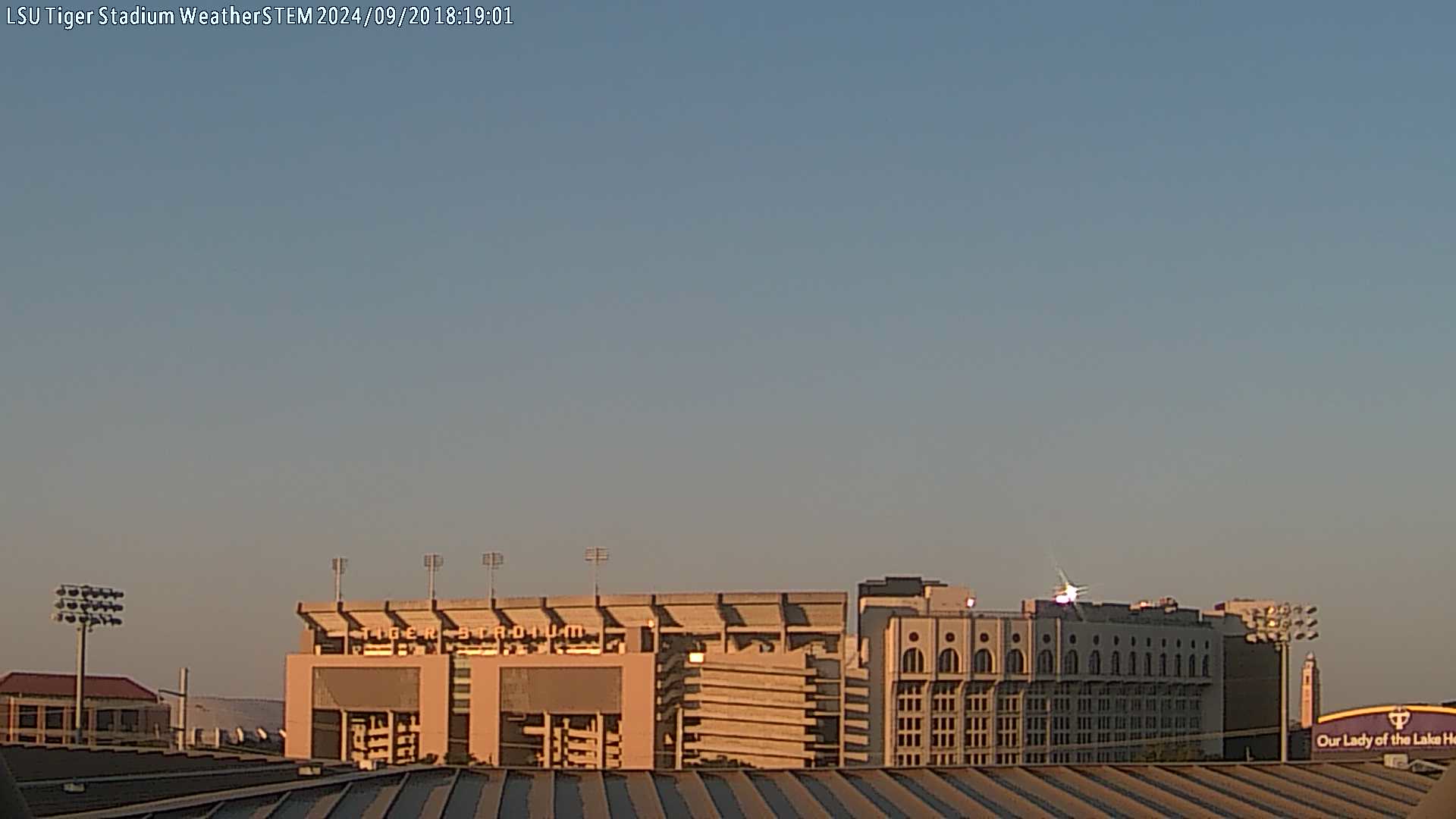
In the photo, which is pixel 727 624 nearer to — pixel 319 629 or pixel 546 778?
pixel 319 629

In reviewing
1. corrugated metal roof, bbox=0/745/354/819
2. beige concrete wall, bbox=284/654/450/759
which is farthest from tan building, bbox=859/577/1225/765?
corrugated metal roof, bbox=0/745/354/819

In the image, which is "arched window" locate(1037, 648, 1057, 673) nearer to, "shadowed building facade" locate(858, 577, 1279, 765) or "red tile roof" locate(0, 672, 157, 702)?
"shadowed building facade" locate(858, 577, 1279, 765)

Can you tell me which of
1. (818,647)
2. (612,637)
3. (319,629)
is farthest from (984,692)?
(319,629)

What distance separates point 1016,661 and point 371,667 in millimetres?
41135

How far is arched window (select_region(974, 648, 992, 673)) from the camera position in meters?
90.1

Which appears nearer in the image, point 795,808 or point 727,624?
point 795,808

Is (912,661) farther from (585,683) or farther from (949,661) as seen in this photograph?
(585,683)

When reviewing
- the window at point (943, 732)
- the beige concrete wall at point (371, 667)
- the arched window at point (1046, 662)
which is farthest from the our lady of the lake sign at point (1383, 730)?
the beige concrete wall at point (371, 667)

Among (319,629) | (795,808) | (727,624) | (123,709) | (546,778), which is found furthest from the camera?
(319,629)

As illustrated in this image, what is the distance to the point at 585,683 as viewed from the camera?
9806cm

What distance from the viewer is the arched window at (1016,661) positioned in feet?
298

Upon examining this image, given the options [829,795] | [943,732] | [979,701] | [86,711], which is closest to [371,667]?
[86,711]

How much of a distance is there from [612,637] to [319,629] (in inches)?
1027

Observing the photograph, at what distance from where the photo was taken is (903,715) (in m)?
89.7
